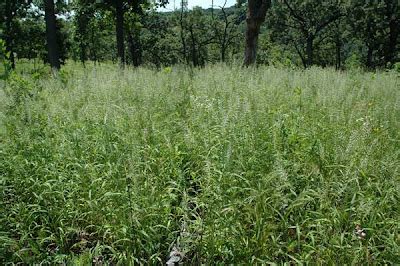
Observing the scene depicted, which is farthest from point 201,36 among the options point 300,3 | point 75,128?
point 75,128

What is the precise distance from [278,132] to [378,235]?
5.88 ft

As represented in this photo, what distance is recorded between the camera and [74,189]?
3.47 metres

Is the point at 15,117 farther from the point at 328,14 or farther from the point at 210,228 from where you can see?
the point at 328,14

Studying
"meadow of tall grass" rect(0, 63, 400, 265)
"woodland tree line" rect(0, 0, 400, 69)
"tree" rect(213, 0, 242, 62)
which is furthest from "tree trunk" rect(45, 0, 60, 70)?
"tree" rect(213, 0, 242, 62)

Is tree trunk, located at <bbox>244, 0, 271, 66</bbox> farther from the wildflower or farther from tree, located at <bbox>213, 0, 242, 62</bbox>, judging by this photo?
tree, located at <bbox>213, 0, 242, 62</bbox>

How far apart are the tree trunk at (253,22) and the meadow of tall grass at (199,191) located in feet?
25.9

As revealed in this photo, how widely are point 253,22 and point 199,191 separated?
991cm

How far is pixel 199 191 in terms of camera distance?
392 centimetres

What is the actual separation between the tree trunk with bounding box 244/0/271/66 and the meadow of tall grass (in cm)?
790

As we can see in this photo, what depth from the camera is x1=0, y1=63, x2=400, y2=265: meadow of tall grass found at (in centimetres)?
285

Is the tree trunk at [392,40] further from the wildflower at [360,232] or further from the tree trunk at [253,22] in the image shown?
the wildflower at [360,232]

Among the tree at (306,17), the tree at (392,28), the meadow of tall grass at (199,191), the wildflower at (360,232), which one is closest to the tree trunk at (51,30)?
the meadow of tall grass at (199,191)

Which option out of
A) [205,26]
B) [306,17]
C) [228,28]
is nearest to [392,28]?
[306,17]

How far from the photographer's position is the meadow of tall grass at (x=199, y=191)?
2.85 meters
